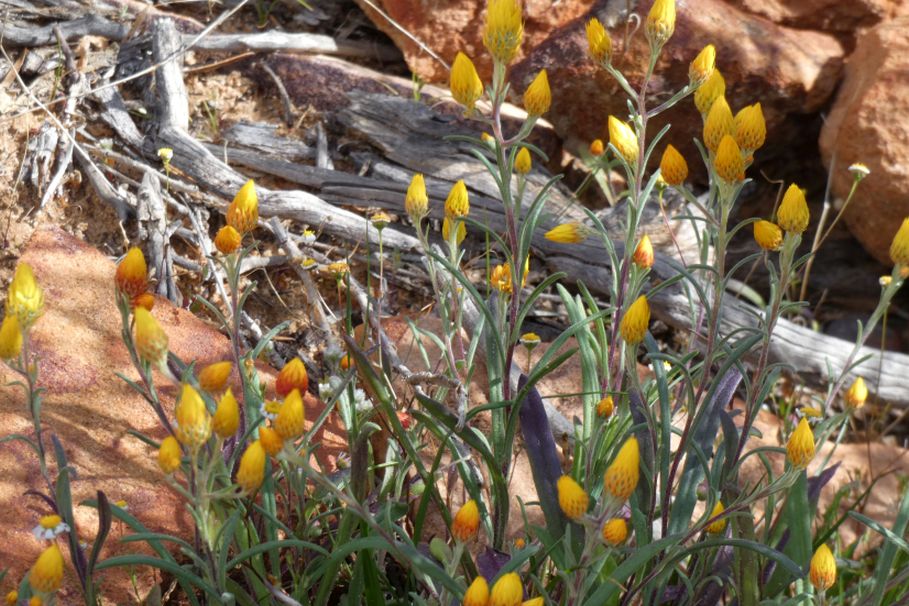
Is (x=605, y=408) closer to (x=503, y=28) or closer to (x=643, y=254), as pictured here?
(x=643, y=254)

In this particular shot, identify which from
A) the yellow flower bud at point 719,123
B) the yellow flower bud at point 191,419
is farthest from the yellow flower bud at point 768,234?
the yellow flower bud at point 191,419

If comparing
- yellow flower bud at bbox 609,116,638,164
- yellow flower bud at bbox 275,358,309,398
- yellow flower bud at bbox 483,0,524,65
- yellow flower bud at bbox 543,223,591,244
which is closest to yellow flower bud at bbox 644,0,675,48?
yellow flower bud at bbox 609,116,638,164

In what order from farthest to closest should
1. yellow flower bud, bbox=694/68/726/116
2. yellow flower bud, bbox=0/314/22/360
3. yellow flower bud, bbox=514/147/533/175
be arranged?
yellow flower bud, bbox=514/147/533/175, yellow flower bud, bbox=694/68/726/116, yellow flower bud, bbox=0/314/22/360

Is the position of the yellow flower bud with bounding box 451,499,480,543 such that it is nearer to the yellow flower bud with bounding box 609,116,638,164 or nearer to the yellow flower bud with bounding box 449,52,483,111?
the yellow flower bud with bounding box 449,52,483,111

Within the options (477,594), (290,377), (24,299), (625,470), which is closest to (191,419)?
(290,377)

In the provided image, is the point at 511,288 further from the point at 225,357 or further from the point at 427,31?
the point at 427,31
